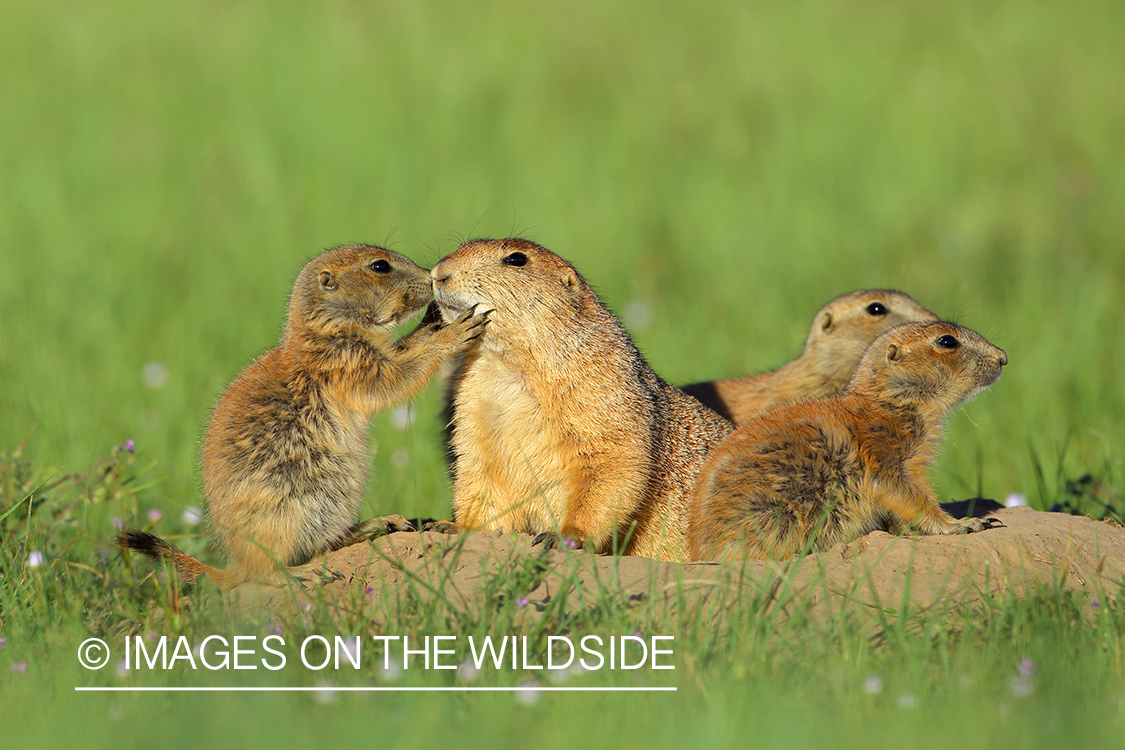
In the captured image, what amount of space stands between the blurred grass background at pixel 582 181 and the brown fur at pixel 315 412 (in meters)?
1.67

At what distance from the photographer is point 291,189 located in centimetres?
1320

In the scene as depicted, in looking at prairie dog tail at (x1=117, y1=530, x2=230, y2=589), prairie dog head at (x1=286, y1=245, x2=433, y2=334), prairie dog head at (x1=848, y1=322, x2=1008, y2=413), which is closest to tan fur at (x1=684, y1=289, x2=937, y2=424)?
prairie dog head at (x1=848, y1=322, x2=1008, y2=413)

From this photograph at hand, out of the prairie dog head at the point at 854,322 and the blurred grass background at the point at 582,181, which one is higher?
the blurred grass background at the point at 582,181

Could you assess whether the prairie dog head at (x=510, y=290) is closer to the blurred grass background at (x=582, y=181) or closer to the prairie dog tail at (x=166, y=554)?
the prairie dog tail at (x=166, y=554)

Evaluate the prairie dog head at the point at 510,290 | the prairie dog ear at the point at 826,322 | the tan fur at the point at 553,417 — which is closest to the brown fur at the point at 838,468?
the tan fur at the point at 553,417

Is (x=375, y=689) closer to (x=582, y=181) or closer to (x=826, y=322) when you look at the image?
(x=826, y=322)

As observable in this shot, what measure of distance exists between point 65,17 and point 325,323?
13043 millimetres

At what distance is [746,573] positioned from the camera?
16.5ft

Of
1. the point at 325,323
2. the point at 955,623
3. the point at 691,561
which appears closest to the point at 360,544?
the point at 325,323

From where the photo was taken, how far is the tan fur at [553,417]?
5.73 metres

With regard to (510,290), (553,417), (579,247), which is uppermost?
(579,247)

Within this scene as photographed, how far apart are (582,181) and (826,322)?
207 inches
